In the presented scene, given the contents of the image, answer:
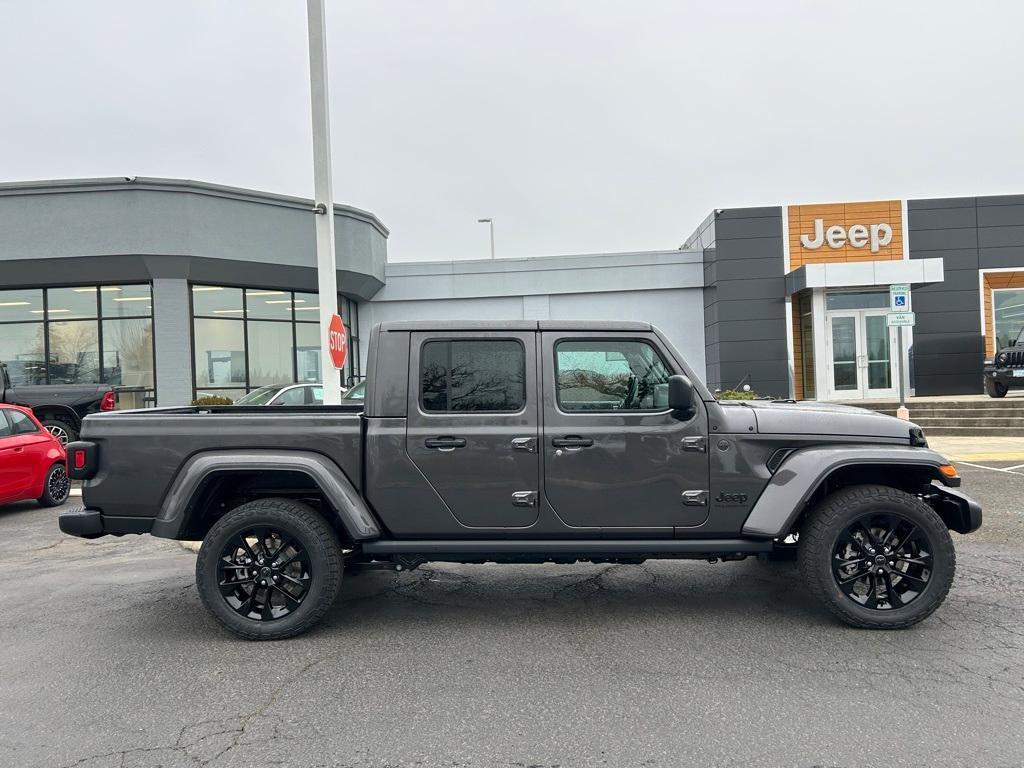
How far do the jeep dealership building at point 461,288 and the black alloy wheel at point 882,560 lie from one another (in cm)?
1549

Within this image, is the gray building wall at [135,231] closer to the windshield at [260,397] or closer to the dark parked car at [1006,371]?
the windshield at [260,397]

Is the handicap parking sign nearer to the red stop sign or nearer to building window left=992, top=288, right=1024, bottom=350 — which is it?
building window left=992, top=288, right=1024, bottom=350

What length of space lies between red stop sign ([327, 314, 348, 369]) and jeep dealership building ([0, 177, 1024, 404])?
37.0 ft

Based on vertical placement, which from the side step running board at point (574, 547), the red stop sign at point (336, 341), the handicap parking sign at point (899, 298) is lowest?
the side step running board at point (574, 547)

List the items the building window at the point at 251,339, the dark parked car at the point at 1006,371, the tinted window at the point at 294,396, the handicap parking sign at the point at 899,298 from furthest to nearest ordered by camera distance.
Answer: the building window at the point at 251,339 → the dark parked car at the point at 1006,371 → the handicap parking sign at the point at 899,298 → the tinted window at the point at 294,396

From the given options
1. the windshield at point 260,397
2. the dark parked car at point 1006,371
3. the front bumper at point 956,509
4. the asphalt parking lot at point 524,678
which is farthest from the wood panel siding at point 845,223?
the front bumper at point 956,509

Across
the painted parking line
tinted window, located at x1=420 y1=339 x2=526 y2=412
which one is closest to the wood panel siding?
the painted parking line

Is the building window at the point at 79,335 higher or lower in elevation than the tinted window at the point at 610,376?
higher

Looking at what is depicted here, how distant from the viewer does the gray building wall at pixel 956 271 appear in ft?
68.5

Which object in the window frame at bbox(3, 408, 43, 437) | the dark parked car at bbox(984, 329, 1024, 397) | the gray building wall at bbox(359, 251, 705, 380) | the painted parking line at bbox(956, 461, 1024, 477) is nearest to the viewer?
the window frame at bbox(3, 408, 43, 437)

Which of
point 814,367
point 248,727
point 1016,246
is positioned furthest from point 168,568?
point 1016,246

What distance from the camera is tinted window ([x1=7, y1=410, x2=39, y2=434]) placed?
9.05 metres

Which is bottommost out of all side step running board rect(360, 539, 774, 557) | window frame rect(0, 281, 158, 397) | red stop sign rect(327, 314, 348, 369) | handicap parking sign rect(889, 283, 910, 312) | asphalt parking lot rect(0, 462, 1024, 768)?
asphalt parking lot rect(0, 462, 1024, 768)

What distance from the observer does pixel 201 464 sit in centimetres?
425
